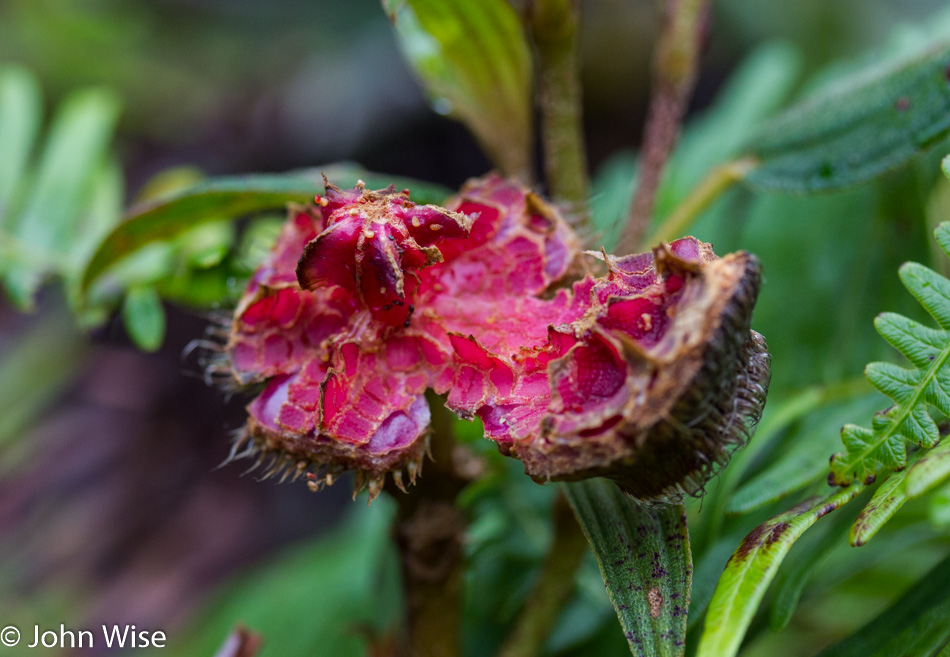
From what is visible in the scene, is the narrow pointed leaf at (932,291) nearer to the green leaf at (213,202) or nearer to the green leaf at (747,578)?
the green leaf at (747,578)

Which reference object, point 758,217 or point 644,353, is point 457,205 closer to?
point 644,353

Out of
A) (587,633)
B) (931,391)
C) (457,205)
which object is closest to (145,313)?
(457,205)

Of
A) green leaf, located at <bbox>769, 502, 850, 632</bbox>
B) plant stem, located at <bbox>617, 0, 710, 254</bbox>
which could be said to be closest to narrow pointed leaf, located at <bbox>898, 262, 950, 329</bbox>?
green leaf, located at <bbox>769, 502, 850, 632</bbox>

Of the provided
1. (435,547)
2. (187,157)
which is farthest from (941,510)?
(187,157)

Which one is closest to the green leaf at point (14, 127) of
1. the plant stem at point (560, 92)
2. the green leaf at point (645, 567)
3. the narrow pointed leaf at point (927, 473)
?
the plant stem at point (560, 92)

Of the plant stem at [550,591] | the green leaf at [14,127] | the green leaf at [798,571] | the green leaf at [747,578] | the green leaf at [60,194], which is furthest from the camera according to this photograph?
the green leaf at [14,127]

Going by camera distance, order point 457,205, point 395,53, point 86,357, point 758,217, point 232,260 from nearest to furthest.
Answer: point 457,205 < point 232,260 < point 758,217 < point 86,357 < point 395,53
